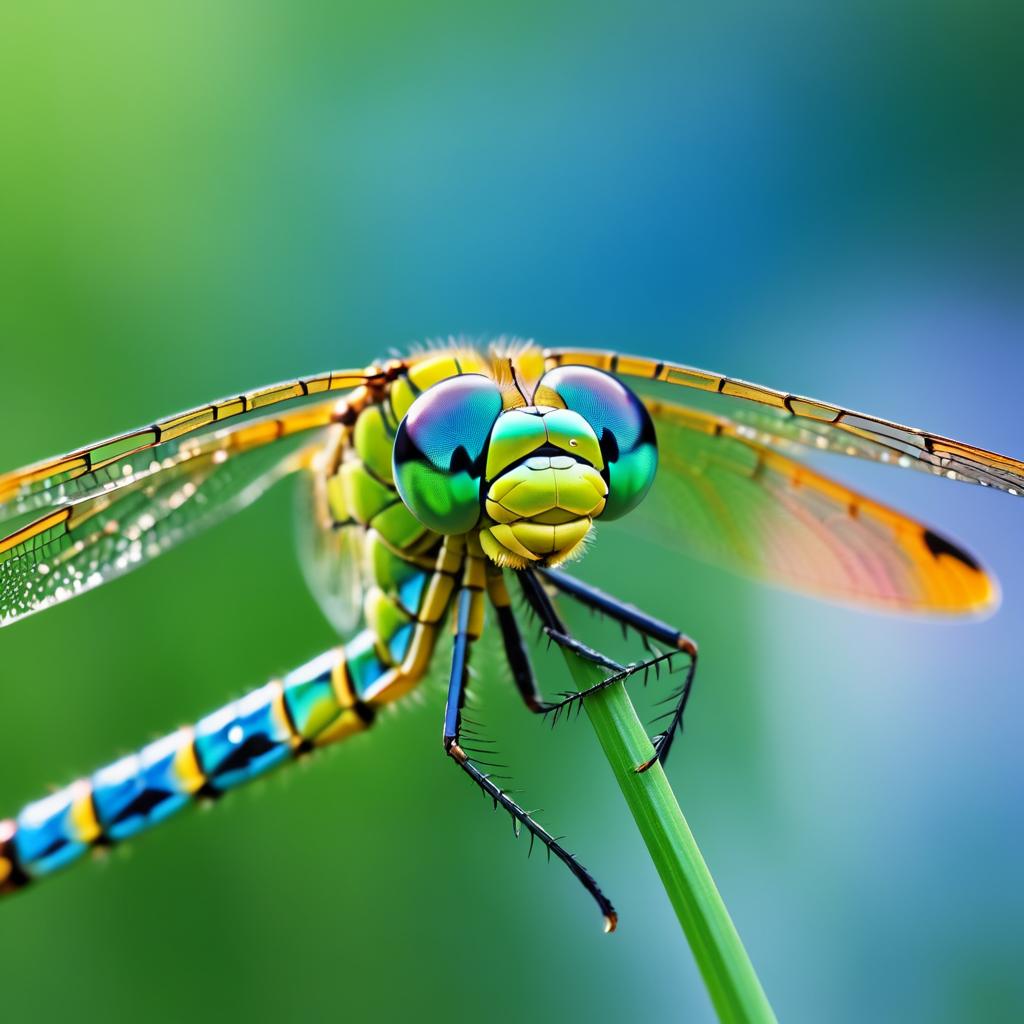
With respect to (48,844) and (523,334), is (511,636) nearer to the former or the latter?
(48,844)

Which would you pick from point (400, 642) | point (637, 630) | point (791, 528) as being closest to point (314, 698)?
point (400, 642)

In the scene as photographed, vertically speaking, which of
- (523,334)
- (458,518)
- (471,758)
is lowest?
(471,758)

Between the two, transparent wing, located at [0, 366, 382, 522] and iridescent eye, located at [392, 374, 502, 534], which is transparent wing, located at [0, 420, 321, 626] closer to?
transparent wing, located at [0, 366, 382, 522]

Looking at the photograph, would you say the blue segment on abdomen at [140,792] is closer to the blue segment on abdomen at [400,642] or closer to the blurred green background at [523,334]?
the blue segment on abdomen at [400,642]

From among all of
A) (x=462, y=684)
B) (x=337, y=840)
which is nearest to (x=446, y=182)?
(x=337, y=840)

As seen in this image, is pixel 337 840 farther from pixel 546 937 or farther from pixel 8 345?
pixel 8 345

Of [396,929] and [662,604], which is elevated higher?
[662,604]

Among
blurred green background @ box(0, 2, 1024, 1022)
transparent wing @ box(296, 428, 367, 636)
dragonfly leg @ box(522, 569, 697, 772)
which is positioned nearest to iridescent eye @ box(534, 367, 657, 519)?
dragonfly leg @ box(522, 569, 697, 772)
